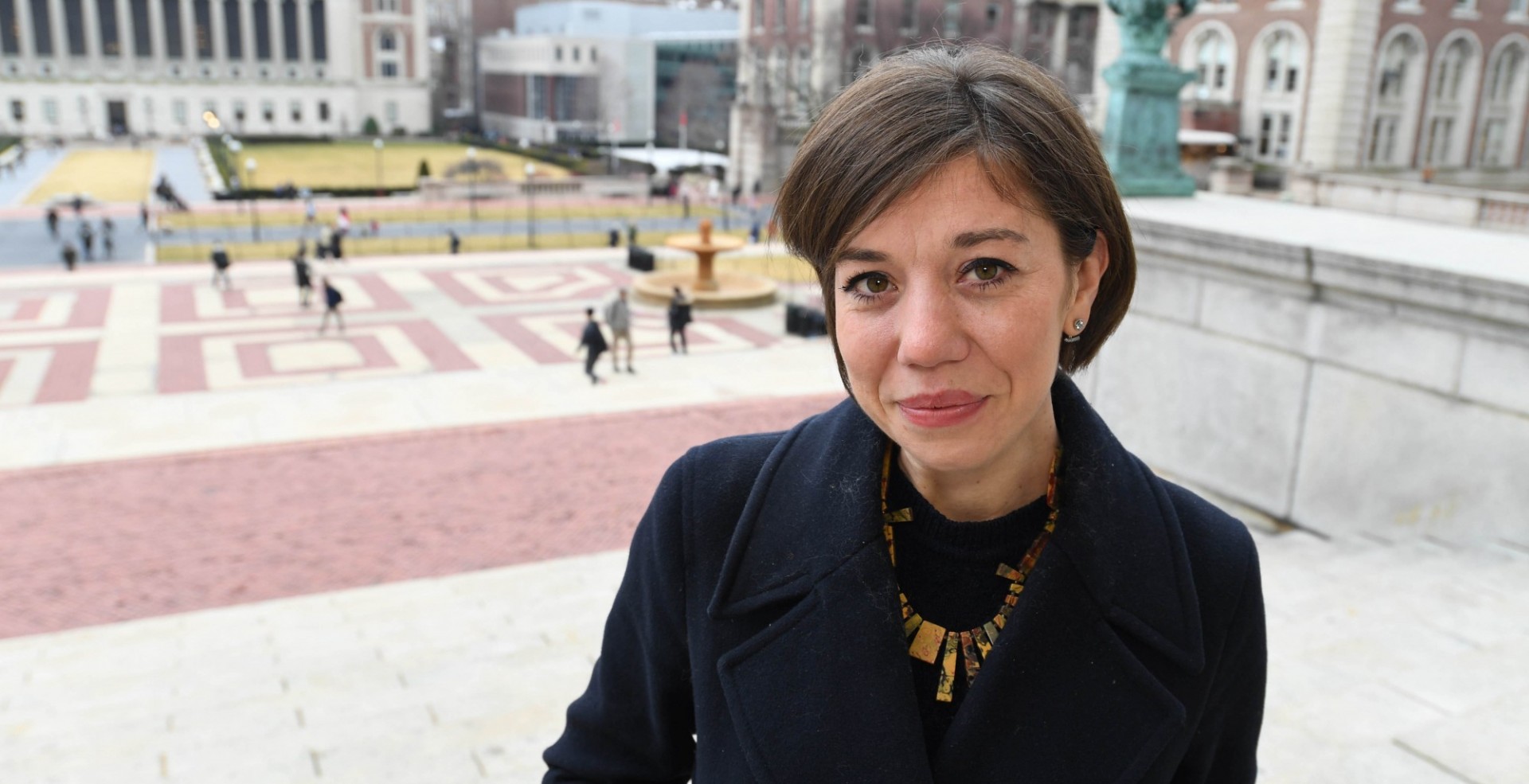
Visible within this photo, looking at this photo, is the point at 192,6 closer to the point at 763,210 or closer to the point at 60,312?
the point at 763,210

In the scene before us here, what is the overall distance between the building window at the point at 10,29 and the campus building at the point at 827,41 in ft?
205

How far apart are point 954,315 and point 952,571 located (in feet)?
1.43

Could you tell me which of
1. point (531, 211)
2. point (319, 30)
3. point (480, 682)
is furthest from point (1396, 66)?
point (319, 30)

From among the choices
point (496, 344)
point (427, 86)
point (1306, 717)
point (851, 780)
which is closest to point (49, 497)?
point (496, 344)

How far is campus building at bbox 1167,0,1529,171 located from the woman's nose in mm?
44406

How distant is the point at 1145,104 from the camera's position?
10195 mm

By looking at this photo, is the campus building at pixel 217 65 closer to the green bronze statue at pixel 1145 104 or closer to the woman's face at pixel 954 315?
the green bronze statue at pixel 1145 104

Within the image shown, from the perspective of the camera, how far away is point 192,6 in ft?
313

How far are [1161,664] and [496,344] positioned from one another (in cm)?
2165

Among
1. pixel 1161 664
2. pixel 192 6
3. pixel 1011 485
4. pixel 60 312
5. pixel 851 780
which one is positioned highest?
pixel 192 6

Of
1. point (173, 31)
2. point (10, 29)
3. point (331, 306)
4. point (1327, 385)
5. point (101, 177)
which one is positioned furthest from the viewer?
point (173, 31)

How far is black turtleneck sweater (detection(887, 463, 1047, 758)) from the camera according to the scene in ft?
5.80

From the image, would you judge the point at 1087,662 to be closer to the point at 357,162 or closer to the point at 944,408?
the point at 944,408

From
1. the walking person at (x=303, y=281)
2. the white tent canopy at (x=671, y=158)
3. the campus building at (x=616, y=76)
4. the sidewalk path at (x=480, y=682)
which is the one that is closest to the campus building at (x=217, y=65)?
the campus building at (x=616, y=76)
